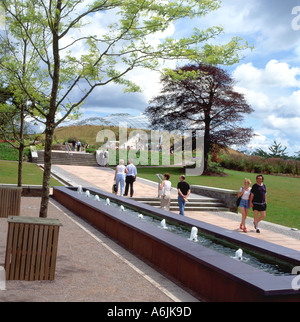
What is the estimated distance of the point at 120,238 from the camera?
29.5 ft

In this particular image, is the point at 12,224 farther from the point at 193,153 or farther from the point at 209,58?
the point at 193,153

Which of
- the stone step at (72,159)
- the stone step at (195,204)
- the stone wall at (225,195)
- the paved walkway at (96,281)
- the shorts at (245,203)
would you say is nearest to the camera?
the paved walkway at (96,281)

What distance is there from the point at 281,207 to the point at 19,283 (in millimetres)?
14375

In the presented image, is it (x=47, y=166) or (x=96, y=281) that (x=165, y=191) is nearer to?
(x=47, y=166)

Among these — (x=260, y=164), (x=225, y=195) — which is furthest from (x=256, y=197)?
(x=260, y=164)

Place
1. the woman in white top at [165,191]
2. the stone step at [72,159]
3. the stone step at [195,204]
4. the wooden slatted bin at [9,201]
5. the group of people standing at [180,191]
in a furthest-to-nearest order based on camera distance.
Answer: the stone step at [72,159] → the stone step at [195,204] → the woman in white top at [165,191] → the group of people standing at [180,191] → the wooden slatted bin at [9,201]

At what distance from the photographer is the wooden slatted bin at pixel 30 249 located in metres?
5.50

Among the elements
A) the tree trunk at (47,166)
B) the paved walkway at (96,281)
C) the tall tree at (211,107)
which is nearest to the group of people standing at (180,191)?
the paved walkway at (96,281)

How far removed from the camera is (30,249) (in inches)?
220

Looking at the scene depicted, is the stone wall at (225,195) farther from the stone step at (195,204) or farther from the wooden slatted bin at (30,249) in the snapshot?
the wooden slatted bin at (30,249)

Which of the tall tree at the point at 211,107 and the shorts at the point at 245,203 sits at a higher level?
the tall tree at the point at 211,107

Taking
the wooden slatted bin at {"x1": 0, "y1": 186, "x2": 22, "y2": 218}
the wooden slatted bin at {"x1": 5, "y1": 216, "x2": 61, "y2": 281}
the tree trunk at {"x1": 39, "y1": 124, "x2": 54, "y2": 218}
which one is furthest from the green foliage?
the wooden slatted bin at {"x1": 5, "y1": 216, "x2": 61, "y2": 281}

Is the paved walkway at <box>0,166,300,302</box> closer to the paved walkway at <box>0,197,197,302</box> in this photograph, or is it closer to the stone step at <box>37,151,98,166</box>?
the paved walkway at <box>0,197,197,302</box>
